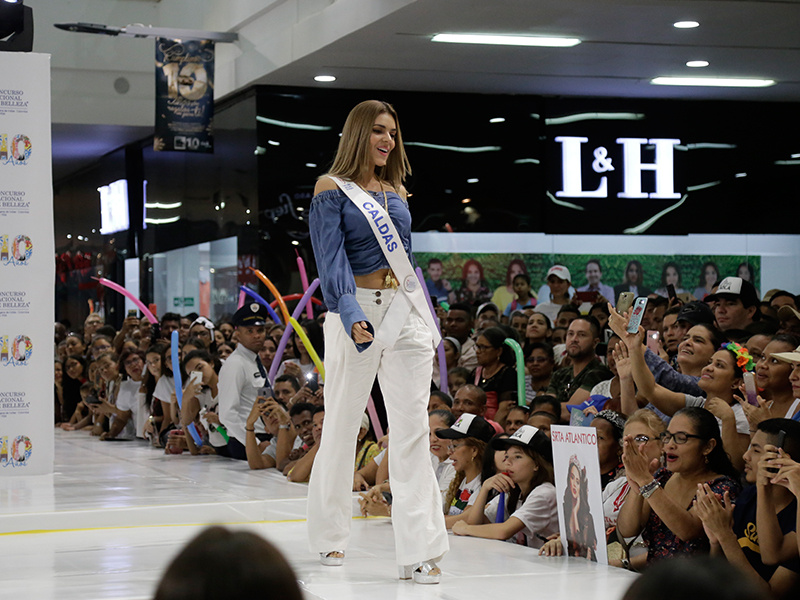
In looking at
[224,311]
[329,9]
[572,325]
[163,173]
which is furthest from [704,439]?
[163,173]

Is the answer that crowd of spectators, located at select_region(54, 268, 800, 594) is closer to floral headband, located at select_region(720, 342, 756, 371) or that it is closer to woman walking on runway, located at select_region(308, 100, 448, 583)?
floral headband, located at select_region(720, 342, 756, 371)

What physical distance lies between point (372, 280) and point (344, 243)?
0.17m

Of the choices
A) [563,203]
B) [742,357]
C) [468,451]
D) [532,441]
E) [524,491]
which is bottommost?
[524,491]

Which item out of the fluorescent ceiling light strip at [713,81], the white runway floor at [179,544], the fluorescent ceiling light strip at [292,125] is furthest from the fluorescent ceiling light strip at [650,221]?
the white runway floor at [179,544]

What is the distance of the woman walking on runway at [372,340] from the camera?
13.2ft

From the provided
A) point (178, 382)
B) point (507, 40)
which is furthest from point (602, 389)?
point (507, 40)

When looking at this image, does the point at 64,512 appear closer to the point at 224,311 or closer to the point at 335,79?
the point at 335,79

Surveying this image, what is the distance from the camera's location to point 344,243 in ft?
13.7

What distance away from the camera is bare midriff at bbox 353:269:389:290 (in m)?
4.17

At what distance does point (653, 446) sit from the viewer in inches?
180

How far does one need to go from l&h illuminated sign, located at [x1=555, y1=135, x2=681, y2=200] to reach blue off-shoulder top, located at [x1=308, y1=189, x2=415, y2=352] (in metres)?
8.72

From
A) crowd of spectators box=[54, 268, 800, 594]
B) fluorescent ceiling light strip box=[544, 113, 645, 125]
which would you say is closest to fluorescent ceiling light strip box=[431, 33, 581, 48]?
crowd of spectators box=[54, 268, 800, 594]

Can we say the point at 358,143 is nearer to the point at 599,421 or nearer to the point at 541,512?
the point at 599,421

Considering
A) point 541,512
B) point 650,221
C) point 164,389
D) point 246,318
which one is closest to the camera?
point 541,512
